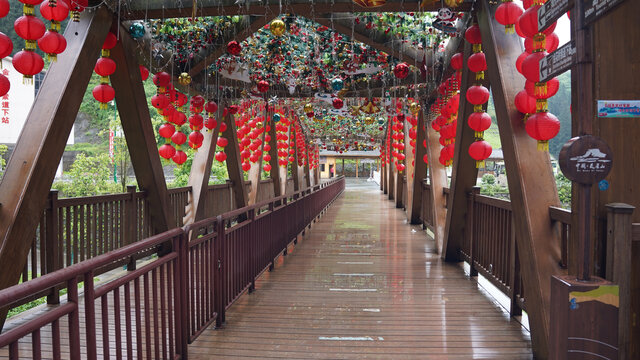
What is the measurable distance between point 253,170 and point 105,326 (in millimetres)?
9817

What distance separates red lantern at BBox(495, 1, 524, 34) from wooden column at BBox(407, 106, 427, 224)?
5.58 meters

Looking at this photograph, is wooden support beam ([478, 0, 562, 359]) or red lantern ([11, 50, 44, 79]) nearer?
wooden support beam ([478, 0, 562, 359])

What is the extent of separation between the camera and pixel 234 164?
9680mm

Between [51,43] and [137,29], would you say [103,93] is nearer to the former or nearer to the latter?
[51,43]

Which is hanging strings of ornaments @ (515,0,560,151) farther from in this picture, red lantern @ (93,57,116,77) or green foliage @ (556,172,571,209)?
green foliage @ (556,172,571,209)

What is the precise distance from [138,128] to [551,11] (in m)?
4.69

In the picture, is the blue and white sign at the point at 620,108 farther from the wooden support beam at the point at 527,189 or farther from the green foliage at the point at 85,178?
the green foliage at the point at 85,178

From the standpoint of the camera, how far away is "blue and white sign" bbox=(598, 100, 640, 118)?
2023 mm

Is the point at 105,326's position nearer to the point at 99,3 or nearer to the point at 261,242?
the point at 261,242

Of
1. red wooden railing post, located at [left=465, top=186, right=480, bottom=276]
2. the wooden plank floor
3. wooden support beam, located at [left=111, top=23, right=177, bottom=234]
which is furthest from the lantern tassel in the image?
wooden support beam, located at [left=111, top=23, right=177, bottom=234]

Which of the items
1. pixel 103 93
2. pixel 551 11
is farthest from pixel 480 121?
pixel 103 93

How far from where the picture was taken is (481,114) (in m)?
3.76

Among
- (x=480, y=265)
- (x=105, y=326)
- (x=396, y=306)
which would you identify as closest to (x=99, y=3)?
(x=105, y=326)

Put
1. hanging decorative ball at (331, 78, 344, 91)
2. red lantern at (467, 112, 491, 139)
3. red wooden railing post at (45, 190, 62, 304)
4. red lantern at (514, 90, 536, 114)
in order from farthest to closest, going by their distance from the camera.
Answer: hanging decorative ball at (331, 78, 344, 91), red wooden railing post at (45, 190, 62, 304), red lantern at (467, 112, 491, 139), red lantern at (514, 90, 536, 114)
